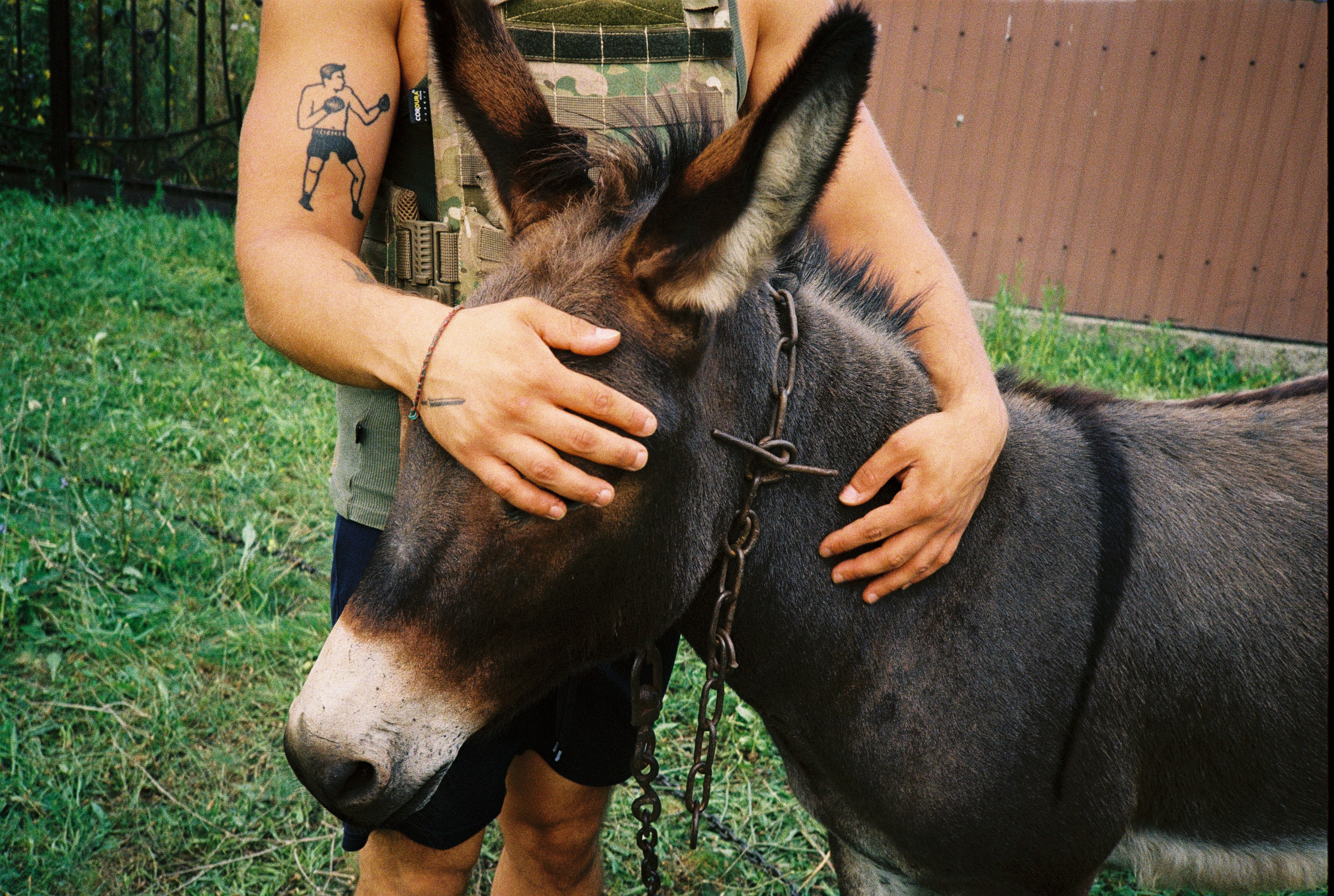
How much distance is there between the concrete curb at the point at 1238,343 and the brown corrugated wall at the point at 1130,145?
7.5 inches

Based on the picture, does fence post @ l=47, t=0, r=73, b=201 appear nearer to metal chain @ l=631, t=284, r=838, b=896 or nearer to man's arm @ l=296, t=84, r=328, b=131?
man's arm @ l=296, t=84, r=328, b=131

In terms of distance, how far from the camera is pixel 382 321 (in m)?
1.46

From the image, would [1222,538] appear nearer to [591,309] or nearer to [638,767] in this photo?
[638,767]

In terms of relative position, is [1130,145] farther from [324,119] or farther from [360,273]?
Result: [360,273]

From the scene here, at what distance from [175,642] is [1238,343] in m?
8.90

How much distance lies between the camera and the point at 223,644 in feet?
12.2

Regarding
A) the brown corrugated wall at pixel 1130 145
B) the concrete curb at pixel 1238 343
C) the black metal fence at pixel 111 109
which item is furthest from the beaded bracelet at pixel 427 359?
the black metal fence at pixel 111 109

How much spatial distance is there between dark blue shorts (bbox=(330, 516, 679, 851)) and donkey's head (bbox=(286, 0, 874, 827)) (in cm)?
38

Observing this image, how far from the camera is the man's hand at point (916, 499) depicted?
1647 millimetres

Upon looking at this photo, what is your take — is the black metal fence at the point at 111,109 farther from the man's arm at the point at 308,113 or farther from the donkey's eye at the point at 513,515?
the donkey's eye at the point at 513,515

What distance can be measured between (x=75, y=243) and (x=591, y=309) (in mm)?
8779

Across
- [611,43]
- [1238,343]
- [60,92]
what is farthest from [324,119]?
[60,92]

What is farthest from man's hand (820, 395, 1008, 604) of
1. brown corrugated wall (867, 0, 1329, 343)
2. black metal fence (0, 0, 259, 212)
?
black metal fence (0, 0, 259, 212)

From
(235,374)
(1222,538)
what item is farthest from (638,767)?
(235,374)
